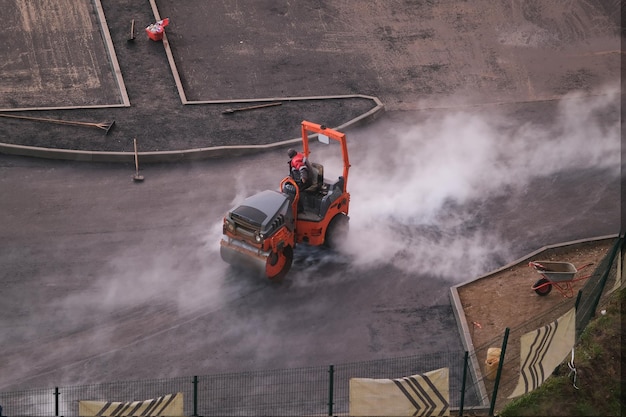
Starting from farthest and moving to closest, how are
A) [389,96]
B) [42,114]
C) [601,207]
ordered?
[389,96] → [42,114] → [601,207]

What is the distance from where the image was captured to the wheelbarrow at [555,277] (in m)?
25.1

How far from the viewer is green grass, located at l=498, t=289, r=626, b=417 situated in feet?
72.8

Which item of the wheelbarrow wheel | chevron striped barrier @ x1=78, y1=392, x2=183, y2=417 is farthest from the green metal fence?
the wheelbarrow wheel

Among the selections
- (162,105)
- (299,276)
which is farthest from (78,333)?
(162,105)

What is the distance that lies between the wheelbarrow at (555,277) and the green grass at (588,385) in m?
1.22

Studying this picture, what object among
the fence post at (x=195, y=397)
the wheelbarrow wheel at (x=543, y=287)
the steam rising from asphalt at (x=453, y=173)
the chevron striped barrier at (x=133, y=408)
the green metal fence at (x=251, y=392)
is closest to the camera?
the chevron striped barrier at (x=133, y=408)

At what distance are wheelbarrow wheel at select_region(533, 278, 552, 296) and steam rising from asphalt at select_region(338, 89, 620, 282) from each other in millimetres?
1591

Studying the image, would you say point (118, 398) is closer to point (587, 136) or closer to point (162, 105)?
point (162, 105)

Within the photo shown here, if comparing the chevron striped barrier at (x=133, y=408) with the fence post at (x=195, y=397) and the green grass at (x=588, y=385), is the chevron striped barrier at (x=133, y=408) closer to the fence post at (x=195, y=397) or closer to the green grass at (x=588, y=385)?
the fence post at (x=195, y=397)

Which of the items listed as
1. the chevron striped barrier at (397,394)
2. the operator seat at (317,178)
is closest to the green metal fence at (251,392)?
the chevron striped barrier at (397,394)

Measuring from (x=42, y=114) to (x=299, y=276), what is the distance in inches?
397

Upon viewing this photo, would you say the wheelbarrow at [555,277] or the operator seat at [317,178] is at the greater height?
the operator seat at [317,178]

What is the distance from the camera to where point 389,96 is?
33625 mm

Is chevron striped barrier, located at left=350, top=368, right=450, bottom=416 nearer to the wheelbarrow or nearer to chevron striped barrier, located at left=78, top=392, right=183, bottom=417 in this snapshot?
chevron striped barrier, located at left=78, top=392, right=183, bottom=417
